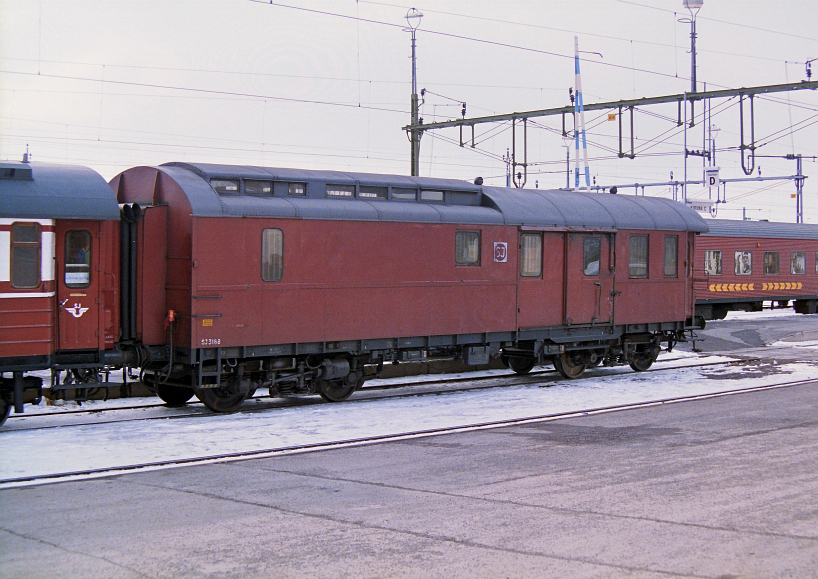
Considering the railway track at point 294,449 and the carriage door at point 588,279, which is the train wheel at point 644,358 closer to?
the carriage door at point 588,279

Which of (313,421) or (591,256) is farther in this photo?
(591,256)

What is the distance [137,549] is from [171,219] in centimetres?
728

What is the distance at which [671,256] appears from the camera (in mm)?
19516

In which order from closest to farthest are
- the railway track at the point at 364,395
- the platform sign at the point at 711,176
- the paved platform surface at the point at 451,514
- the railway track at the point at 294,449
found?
the paved platform surface at the point at 451,514 < the railway track at the point at 294,449 < the railway track at the point at 364,395 < the platform sign at the point at 711,176

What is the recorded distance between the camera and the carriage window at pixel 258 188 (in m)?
13.6

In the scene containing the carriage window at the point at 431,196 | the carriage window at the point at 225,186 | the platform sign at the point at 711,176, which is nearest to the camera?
the carriage window at the point at 225,186

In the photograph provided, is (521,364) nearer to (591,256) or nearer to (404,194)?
(591,256)

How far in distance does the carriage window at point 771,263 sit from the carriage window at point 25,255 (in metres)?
29.7

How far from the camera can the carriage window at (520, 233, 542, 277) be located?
16719mm

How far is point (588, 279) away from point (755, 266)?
62.0 feet

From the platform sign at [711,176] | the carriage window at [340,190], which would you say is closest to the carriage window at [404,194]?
the carriage window at [340,190]

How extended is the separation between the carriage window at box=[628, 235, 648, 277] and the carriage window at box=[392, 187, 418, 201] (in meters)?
5.57

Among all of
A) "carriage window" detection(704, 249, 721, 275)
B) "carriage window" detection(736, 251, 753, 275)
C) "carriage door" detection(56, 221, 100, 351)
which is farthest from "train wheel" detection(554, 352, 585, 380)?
"carriage window" detection(736, 251, 753, 275)

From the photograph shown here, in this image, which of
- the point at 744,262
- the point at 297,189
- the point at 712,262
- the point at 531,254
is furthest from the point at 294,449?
the point at 744,262
